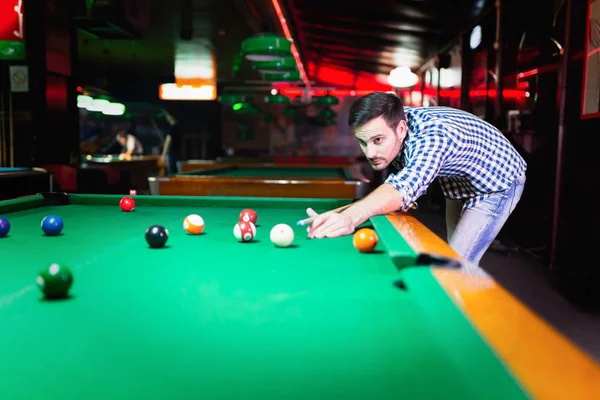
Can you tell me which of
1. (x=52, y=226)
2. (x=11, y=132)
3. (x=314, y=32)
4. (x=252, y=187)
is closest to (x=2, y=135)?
(x=11, y=132)

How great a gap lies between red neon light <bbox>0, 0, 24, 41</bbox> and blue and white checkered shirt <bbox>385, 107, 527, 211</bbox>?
14.2 ft

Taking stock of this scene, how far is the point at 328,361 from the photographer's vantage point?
90cm

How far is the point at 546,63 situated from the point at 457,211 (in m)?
3.20

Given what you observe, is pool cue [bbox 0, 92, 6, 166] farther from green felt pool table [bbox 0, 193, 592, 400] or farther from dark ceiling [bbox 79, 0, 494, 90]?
green felt pool table [bbox 0, 193, 592, 400]

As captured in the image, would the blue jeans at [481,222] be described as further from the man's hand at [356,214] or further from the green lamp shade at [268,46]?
the green lamp shade at [268,46]

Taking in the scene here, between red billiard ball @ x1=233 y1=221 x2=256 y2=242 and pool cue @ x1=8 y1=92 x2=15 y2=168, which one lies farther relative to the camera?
pool cue @ x1=8 y1=92 x2=15 y2=168

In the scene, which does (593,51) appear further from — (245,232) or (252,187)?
(245,232)

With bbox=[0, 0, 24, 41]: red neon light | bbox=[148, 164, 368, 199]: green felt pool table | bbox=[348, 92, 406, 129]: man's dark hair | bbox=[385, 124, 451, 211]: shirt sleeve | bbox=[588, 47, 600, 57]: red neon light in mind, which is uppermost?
bbox=[0, 0, 24, 41]: red neon light

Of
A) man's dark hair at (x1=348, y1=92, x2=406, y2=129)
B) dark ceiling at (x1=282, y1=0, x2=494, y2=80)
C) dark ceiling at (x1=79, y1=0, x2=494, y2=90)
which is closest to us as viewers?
man's dark hair at (x1=348, y1=92, x2=406, y2=129)

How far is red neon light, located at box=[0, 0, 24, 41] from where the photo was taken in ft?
17.5

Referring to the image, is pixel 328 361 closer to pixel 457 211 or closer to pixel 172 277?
pixel 172 277

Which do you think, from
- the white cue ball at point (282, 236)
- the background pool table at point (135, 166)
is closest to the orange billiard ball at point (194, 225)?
the white cue ball at point (282, 236)

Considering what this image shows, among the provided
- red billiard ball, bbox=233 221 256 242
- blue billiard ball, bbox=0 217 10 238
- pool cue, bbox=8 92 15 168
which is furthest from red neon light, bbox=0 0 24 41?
red billiard ball, bbox=233 221 256 242

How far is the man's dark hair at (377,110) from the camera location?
89.0 inches
